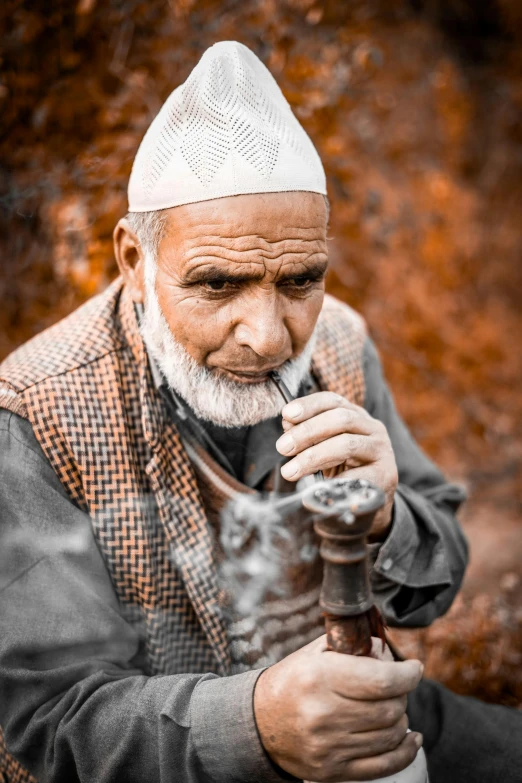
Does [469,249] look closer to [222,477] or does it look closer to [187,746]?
[222,477]

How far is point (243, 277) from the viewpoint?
1.64 meters

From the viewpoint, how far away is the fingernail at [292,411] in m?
1.55

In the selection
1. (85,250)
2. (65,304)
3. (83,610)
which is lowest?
(83,610)

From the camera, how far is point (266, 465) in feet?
6.62

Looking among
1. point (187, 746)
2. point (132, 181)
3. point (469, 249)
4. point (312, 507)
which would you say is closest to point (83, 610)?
point (187, 746)

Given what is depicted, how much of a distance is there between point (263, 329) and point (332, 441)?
1.07 ft

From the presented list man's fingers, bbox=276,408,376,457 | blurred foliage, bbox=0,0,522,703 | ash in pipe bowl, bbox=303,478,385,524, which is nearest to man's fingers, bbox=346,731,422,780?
ash in pipe bowl, bbox=303,478,385,524

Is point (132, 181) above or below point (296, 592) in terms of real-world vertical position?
above

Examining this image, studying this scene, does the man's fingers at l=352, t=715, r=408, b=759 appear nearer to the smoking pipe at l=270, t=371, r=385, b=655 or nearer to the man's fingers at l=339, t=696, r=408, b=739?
the man's fingers at l=339, t=696, r=408, b=739

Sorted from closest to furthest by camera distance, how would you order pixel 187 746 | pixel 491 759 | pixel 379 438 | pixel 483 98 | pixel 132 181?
pixel 187 746 < pixel 379 438 < pixel 132 181 < pixel 491 759 < pixel 483 98

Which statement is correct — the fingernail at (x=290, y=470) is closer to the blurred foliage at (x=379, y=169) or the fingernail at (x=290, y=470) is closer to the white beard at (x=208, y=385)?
the white beard at (x=208, y=385)

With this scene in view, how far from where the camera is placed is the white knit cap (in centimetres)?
161

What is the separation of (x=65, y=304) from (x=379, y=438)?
2071 millimetres

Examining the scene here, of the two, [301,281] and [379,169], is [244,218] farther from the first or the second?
[379,169]
